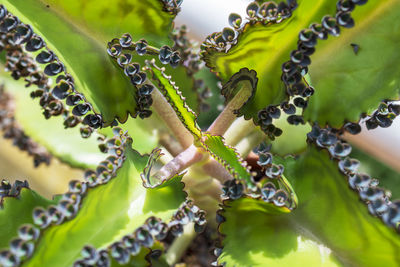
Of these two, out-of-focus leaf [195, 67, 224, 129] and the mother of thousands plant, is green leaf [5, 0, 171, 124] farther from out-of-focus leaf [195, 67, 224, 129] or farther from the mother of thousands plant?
out-of-focus leaf [195, 67, 224, 129]

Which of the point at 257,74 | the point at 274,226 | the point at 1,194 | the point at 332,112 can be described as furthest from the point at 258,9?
the point at 1,194

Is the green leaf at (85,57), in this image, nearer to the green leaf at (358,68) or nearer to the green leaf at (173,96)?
the green leaf at (173,96)

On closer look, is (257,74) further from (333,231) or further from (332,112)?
(333,231)

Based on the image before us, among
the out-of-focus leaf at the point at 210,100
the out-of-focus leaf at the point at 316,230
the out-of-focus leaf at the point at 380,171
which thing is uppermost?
the out-of-focus leaf at the point at 210,100

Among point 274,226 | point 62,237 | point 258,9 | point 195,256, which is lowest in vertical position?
point 195,256

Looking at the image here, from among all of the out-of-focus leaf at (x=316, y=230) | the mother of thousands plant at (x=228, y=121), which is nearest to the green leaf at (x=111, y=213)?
the mother of thousands plant at (x=228, y=121)

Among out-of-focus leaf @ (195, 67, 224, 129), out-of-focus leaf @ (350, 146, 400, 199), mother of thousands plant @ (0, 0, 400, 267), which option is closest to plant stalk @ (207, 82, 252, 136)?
mother of thousands plant @ (0, 0, 400, 267)
